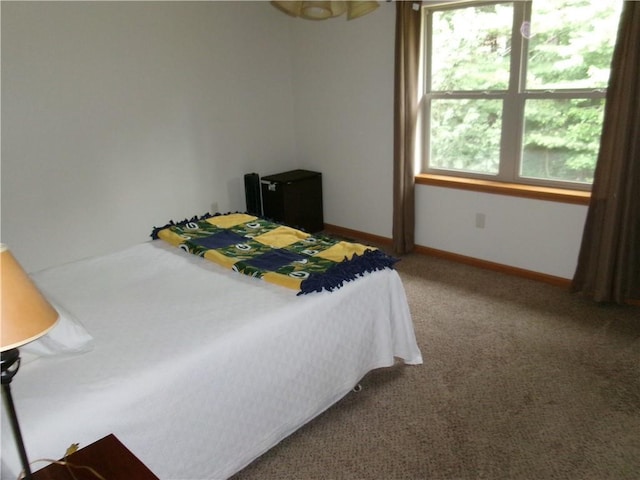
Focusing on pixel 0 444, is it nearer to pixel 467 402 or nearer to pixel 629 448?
pixel 467 402

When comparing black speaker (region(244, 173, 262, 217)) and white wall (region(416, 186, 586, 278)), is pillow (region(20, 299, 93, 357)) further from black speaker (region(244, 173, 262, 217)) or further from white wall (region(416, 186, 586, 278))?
white wall (region(416, 186, 586, 278))

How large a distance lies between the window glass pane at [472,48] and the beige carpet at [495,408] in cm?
174

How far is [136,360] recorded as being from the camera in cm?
170

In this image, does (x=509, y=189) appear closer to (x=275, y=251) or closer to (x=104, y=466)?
(x=275, y=251)

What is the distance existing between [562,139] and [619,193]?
620 millimetres

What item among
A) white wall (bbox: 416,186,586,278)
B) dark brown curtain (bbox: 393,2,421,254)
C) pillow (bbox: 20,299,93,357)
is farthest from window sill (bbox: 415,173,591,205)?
pillow (bbox: 20,299,93,357)

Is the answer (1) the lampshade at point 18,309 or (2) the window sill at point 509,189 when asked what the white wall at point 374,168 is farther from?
(1) the lampshade at point 18,309

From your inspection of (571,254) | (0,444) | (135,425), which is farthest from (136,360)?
(571,254)

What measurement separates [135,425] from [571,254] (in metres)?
3.00

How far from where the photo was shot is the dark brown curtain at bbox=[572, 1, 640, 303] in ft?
9.20

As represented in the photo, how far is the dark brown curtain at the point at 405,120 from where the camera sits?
12.2 feet

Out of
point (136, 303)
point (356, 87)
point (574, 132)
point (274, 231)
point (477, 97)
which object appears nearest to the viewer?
point (136, 303)

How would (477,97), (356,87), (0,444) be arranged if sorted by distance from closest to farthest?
(0,444) → (477,97) → (356,87)

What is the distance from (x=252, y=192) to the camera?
4520 millimetres
